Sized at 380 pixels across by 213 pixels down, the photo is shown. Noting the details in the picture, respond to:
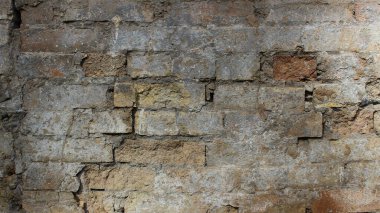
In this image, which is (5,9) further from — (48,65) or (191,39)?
(191,39)

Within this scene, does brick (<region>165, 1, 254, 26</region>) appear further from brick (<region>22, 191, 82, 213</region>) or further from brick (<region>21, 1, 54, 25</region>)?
brick (<region>22, 191, 82, 213</region>)

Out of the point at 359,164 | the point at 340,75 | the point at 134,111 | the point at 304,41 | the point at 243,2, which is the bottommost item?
the point at 359,164

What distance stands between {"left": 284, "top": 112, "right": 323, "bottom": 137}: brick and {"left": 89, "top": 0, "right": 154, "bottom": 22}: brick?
78 centimetres

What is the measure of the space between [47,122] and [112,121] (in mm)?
292

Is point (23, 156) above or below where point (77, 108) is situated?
below

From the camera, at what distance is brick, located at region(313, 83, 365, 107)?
1.83 m

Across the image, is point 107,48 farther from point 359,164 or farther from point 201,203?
point 359,164

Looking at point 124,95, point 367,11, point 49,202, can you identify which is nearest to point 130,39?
point 124,95

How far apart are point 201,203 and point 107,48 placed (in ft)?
2.66

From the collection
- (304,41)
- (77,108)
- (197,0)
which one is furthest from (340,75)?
(77,108)

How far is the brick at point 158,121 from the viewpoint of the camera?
1.84 metres

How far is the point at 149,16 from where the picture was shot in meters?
1.81

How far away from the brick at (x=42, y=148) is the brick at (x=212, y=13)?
2.46 feet

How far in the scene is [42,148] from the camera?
→ 186 centimetres
